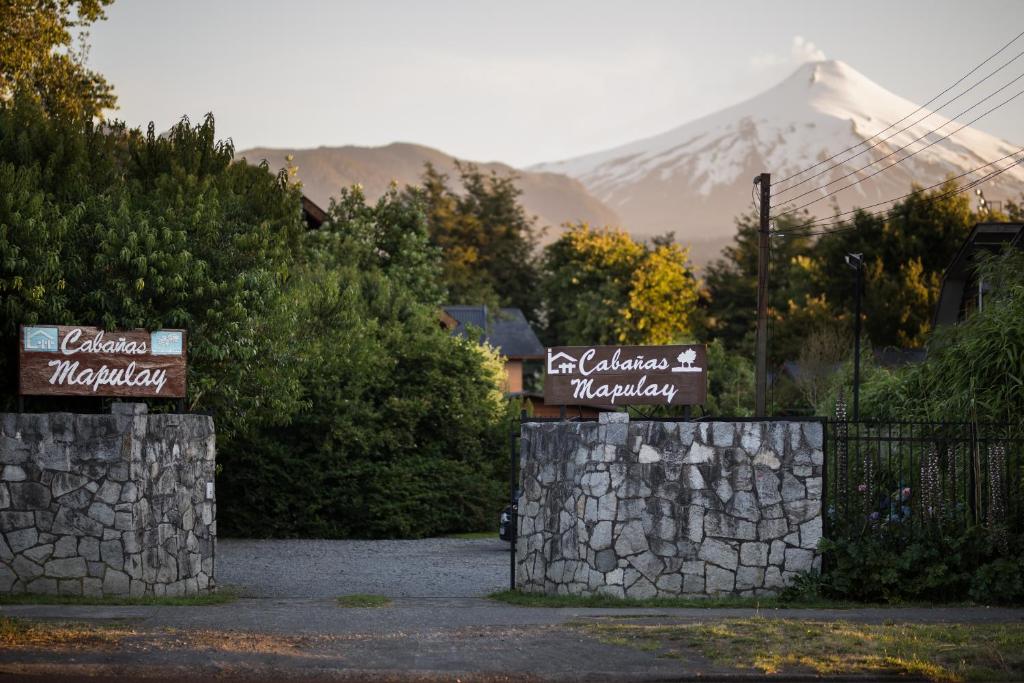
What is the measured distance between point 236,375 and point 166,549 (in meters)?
5.33

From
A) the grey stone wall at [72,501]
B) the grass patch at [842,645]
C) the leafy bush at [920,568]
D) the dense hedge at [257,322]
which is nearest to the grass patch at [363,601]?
the grey stone wall at [72,501]

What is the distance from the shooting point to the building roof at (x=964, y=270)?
101ft

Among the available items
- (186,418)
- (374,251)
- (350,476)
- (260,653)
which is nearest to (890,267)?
(374,251)

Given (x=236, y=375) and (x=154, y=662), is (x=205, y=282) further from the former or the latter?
(x=154, y=662)

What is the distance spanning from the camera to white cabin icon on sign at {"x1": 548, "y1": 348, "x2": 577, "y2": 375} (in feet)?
56.0

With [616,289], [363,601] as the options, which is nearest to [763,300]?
[363,601]

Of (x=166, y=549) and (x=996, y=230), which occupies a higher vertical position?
(x=996, y=230)

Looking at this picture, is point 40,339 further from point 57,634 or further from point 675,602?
point 675,602

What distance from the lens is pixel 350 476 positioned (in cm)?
2812

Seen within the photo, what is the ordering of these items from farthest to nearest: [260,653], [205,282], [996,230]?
[996,230], [205,282], [260,653]

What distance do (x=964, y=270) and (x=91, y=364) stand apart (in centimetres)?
2620

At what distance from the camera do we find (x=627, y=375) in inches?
664

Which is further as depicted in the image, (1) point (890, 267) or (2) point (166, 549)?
(1) point (890, 267)

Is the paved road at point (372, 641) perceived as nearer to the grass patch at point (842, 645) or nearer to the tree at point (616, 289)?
the grass patch at point (842, 645)
